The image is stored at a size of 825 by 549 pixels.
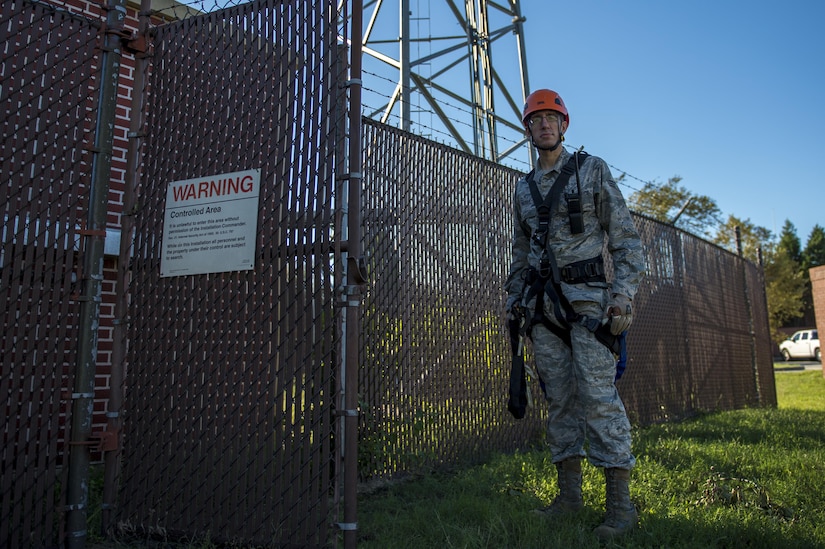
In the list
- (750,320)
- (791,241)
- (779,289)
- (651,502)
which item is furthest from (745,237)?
(791,241)

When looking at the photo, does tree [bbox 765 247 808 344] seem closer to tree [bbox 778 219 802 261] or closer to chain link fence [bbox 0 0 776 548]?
chain link fence [bbox 0 0 776 548]

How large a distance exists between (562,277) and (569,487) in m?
1.13

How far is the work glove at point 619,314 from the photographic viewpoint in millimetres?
3227

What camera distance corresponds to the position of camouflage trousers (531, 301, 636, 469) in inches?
127

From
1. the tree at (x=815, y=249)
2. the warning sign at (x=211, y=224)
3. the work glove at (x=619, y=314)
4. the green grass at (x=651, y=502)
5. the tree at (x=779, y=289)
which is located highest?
the tree at (x=815, y=249)

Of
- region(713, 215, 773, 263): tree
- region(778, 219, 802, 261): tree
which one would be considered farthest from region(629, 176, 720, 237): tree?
region(778, 219, 802, 261): tree

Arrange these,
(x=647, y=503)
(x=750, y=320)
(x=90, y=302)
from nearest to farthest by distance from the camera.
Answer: (x=90, y=302), (x=647, y=503), (x=750, y=320)

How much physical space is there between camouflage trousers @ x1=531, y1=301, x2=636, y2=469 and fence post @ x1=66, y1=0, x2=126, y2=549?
7.34 feet

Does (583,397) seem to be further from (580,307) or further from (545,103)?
(545,103)

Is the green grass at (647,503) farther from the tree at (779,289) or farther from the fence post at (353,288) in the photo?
the tree at (779,289)

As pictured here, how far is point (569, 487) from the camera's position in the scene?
11.4 ft

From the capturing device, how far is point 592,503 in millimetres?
3605

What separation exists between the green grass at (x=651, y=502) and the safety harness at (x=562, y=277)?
0.82 m

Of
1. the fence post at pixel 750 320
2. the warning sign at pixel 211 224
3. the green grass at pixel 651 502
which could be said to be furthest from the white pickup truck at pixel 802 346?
the warning sign at pixel 211 224
